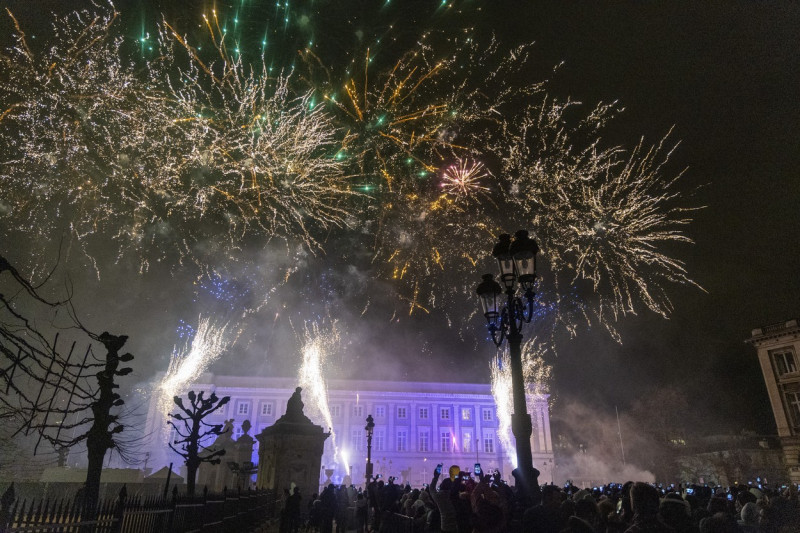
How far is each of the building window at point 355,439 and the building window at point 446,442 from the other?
39.9 feet

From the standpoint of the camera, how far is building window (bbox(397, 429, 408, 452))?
68.7 metres

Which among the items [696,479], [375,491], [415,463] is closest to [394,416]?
[415,463]

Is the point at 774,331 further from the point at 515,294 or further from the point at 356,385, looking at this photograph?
the point at 356,385

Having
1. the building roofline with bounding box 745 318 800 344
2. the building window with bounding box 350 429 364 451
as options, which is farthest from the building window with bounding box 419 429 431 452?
the building roofline with bounding box 745 318 800 344

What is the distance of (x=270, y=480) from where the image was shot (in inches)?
884

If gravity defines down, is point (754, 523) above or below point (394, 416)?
below

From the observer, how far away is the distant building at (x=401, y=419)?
66500 mm

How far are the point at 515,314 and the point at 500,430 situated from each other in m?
66.3

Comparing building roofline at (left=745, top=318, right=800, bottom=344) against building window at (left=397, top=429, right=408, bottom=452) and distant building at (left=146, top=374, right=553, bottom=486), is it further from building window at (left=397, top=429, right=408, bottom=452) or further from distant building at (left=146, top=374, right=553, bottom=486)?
building window at (left=397, top=429, right=408, bottom=452)

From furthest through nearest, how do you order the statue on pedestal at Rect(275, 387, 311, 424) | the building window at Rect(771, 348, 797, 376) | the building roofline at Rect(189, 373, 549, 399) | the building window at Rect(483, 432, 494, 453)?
the building roofline at Rect(189, 373, 549, 399) < the building window at Rect(483, 432, 494, 453) < the building window at Rect(771, 348, 797, 376) < the statue on pedestal at Rect(275, 387, 311, 424)

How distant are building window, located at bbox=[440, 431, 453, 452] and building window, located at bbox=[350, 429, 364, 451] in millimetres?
12160

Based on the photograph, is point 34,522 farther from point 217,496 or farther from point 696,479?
point 696,479

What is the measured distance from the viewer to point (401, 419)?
7069 centimetres

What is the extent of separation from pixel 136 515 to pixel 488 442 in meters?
68.9
